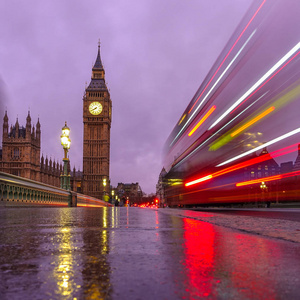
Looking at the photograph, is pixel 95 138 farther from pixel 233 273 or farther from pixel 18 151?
pixel 233 273

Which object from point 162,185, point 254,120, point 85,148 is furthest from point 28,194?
point 85,148

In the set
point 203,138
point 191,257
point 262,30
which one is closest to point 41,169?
point 203,138

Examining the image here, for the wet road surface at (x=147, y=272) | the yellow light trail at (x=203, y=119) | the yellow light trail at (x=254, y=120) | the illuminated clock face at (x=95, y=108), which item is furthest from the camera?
the illuminated clock face at (x=95, y=108)

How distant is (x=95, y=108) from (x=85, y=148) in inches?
518

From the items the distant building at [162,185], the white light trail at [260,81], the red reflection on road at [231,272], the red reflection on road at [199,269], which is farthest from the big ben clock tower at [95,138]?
the red reflection on road at [231,272]

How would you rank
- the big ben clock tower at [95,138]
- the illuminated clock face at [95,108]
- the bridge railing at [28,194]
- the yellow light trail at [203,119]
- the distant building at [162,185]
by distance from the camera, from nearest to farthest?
the yellow light trail at [203,119]
the bridge railing at [28,194]
the distant building at [162,185]
the big ben clock tower at [95,138]
the illuminated clock face at [95,108]

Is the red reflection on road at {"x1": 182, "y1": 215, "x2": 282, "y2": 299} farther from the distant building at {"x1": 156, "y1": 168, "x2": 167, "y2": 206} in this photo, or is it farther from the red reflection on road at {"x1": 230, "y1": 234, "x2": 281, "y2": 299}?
the distant building at {"x1": 156, "y1": 168, "x2": 167, "y2": 206}

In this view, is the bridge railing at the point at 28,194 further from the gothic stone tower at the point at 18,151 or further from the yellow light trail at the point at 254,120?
the gothic stone tower at the point at 18,151

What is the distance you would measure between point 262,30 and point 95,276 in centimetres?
907

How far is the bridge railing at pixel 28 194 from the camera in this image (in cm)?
1430

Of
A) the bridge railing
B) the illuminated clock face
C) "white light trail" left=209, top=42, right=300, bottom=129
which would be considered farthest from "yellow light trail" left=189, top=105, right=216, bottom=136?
the illuminated clock face

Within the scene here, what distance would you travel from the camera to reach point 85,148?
10706 centimetres

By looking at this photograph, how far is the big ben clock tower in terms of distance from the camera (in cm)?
10462

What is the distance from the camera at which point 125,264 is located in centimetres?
179
